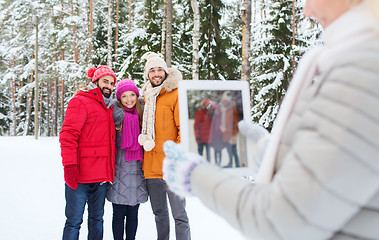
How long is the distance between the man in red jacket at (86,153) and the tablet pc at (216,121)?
228cm

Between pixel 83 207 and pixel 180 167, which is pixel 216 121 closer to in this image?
pixel 180 167

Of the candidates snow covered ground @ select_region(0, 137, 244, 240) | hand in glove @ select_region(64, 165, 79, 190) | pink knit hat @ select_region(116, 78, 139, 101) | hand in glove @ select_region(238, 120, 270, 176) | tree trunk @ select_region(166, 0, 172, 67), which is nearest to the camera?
hand in glove @ select_region(238, 120, 270, 176)

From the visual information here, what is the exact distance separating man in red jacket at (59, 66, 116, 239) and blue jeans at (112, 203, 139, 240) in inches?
9.6

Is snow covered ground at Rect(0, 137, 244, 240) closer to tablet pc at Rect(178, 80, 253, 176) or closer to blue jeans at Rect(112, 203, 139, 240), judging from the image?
blue jeans at Rect(112, 203, 139, 240)

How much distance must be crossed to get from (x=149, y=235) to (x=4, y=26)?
2729 cm

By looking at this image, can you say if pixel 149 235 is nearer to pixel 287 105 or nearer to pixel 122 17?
pixel 287 105

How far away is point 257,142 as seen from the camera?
1.16 m

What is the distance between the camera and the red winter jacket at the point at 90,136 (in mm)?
3180

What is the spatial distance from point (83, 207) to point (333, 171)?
10.7ft

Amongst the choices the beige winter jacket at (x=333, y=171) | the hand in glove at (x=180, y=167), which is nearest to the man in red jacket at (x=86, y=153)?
the hand in glove at (x=180, y=167)

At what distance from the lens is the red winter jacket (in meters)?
3.18

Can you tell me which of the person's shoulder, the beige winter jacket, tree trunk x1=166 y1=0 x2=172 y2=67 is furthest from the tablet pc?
tree trunk x1=166 y1=0 x2=172 y2=67

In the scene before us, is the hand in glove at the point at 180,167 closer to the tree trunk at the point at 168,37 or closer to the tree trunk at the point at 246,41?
the tree trunk at the point at 246,41

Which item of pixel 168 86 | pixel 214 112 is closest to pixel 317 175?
pixel 214 112
